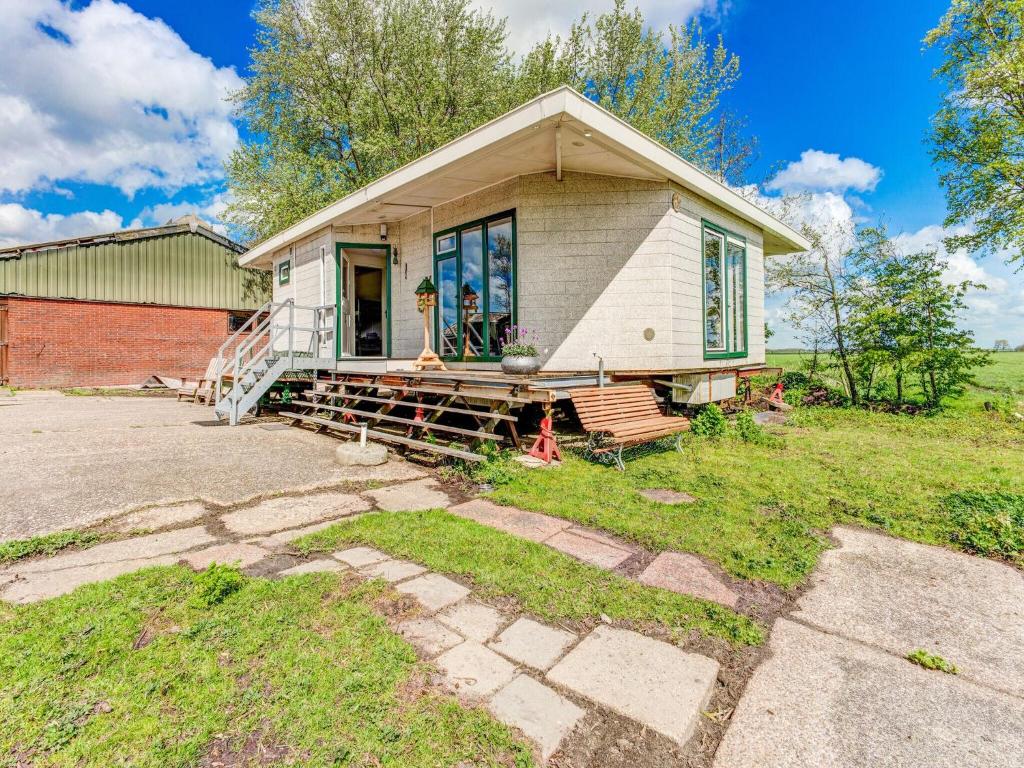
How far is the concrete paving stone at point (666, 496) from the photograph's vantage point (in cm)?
400

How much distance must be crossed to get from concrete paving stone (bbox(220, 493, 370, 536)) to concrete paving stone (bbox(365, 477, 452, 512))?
165mm

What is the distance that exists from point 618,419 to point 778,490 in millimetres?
1645

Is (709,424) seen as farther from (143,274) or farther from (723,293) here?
(143,274)

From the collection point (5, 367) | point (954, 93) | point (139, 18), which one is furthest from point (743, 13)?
point (5, 367)

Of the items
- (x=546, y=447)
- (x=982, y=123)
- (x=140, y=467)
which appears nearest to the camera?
(x=140, y=467)

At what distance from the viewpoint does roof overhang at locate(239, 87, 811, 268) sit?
5.16m

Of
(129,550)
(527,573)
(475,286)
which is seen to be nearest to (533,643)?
(527,573)

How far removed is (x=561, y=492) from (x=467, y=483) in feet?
3.12

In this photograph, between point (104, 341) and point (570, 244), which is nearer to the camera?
point (570, 244)

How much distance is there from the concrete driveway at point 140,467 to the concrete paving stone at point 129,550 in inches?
22.8

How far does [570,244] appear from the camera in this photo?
6.82 m

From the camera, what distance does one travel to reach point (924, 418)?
8516 millimetres

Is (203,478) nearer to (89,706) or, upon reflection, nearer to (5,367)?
(89,706)

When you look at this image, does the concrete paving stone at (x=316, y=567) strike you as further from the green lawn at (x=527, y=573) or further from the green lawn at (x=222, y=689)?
the green lawn at (x=222, y=689)
